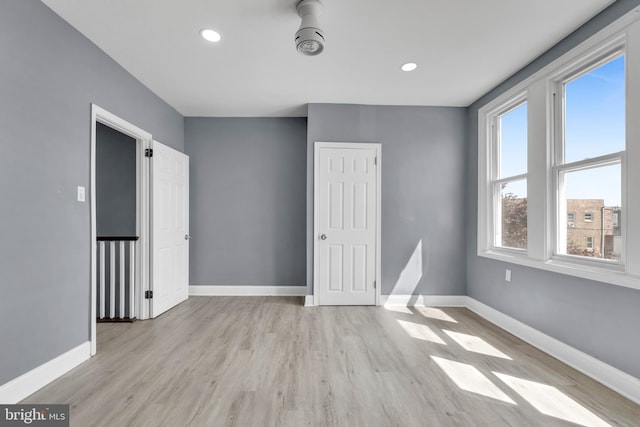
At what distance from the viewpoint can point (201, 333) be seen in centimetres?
293

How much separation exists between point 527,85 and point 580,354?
7.93ft

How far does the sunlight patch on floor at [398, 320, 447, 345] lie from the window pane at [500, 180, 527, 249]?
1323mm

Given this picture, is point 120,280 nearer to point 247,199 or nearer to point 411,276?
point 247,199

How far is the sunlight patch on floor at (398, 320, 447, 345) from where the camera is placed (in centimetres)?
281

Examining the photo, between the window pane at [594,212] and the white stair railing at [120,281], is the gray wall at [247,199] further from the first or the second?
the window pane at [594,212]

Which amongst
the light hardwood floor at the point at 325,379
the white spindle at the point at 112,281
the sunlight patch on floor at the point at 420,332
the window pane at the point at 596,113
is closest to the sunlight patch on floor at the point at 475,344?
the light hardwood floor at the point at 325,379

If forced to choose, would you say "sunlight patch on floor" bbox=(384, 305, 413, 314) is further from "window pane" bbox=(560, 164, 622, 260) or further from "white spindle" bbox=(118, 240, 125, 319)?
"white spindle" bbox=(118, 240, 125, 319)

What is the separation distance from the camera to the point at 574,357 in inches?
89.8

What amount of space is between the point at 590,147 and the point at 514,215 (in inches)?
40.6

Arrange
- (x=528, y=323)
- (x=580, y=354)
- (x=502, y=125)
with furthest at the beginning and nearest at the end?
(x=502, y=125) < (x=528, y=323) < (x=580, y=354)

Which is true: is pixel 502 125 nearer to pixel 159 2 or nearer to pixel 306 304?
pixel 306 304

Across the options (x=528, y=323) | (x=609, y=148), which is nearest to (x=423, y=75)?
(x=609, y=148)

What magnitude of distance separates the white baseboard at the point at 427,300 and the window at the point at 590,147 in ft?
5.20

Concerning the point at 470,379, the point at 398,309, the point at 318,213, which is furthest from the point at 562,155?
the point at 318,213
